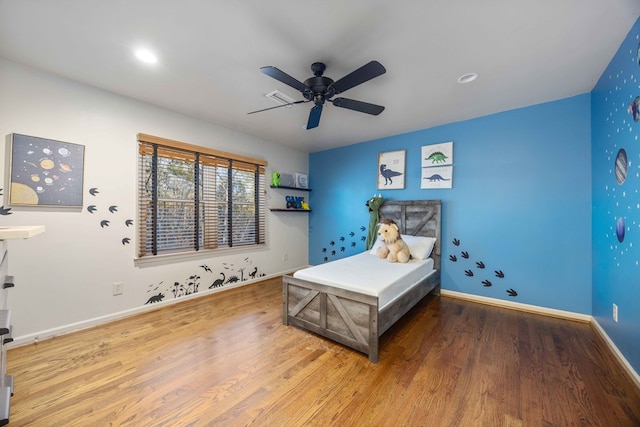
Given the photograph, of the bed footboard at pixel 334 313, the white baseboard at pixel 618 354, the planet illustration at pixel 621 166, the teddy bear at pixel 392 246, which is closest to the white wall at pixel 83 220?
the bed footboard at pixel 334 313

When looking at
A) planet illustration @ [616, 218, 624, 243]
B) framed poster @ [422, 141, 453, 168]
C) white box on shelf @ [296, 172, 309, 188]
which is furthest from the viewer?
white box on shelf @ [296, 172, 309, 188]

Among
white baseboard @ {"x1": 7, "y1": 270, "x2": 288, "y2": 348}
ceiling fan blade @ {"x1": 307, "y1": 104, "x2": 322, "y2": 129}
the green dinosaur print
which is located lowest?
white baseboard @ {"x1": 7, "y1": 270, "x2": 288, "y2": 348}

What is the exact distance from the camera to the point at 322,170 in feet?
16.5

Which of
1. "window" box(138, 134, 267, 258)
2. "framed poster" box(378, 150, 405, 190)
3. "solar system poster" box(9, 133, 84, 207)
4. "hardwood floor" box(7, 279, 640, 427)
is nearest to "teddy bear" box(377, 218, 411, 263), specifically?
"hardwood floor" box(7, 279, 640, 427)

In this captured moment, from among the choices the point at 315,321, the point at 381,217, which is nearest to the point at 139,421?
the point at 315,321

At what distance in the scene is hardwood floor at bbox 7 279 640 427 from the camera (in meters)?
1.46

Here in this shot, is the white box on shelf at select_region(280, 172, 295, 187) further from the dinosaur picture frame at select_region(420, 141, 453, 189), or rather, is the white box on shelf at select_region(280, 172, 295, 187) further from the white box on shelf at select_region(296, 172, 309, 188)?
the dinosaur picture frame at select_region(420, 141, 453, 189)

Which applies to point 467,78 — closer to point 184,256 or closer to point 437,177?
point 437,177

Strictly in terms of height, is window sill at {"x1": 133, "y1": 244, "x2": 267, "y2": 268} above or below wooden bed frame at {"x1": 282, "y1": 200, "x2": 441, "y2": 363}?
above

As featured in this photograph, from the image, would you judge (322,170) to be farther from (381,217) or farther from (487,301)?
(487,301)

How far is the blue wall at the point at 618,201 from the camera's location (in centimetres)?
173

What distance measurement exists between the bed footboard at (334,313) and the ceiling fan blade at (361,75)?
175cm

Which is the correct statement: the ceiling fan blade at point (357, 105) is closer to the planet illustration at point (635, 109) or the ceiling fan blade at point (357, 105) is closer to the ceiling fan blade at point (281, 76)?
the ceiling fan blade at point (281, 76)

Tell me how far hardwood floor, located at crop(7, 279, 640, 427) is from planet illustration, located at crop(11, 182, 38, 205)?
1.31 meters
